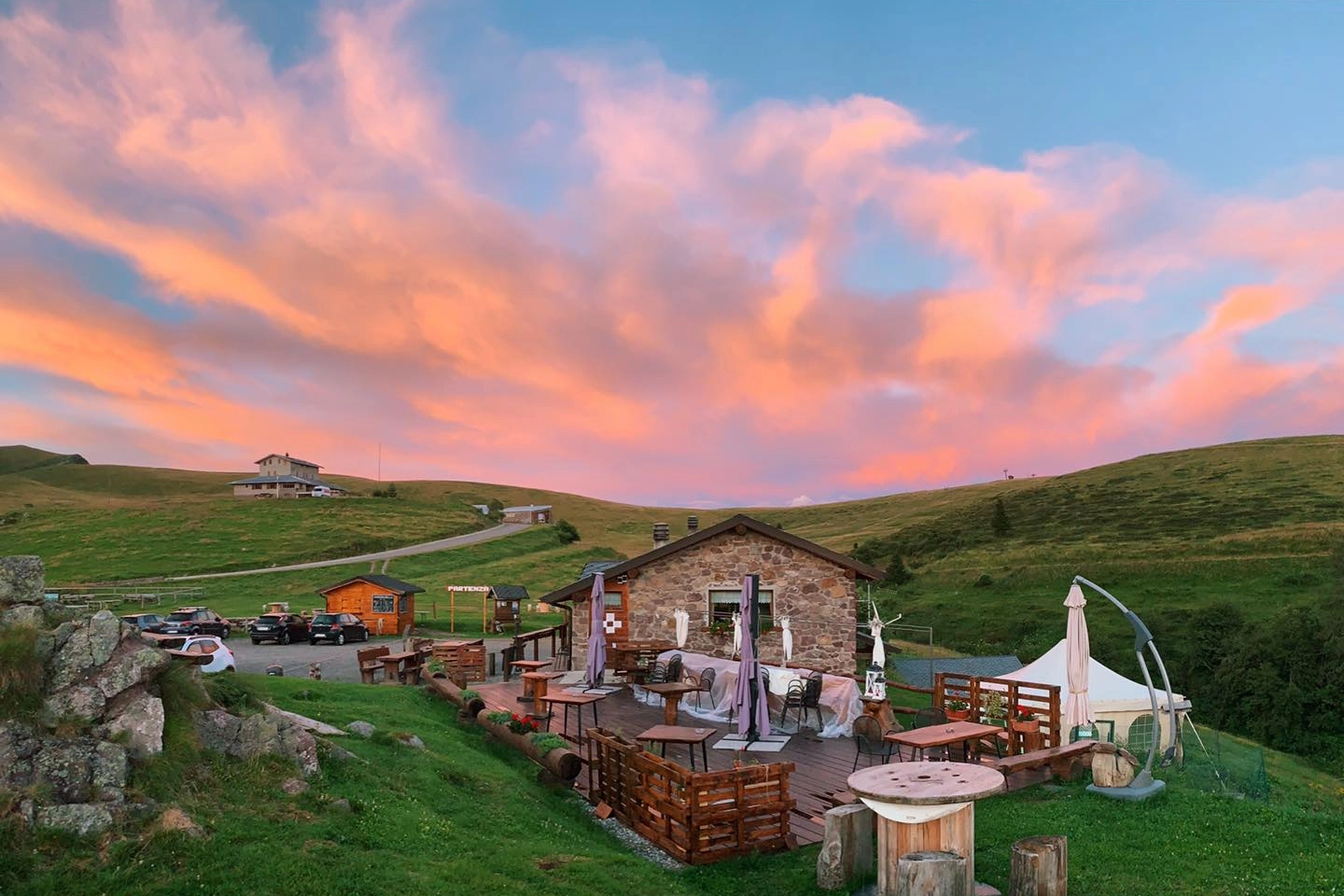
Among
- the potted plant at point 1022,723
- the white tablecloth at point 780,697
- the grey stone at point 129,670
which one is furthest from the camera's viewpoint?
the white tablecloth at point 780,697

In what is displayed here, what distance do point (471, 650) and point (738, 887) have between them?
1462cm

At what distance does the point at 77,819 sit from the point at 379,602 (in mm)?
33535

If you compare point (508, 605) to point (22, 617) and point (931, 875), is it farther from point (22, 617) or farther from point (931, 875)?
point (931, 875)

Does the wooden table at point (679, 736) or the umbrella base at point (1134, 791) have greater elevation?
the wooden table at point (679, 736)

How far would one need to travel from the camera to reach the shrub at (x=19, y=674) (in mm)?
7062

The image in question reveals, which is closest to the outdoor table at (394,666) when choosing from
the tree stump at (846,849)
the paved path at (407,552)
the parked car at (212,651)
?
the parked car at (212,651)

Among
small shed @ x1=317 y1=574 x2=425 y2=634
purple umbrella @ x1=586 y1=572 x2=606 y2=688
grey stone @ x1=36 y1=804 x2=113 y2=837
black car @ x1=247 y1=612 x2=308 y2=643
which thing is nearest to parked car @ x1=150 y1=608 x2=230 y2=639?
black car @ x1=247 y1=612 x2=308 y2=643

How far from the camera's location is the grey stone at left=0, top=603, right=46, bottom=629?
7.45 metres

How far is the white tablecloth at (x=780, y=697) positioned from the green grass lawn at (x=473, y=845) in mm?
4391

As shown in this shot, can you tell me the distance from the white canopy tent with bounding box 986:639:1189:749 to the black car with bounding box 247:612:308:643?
Answer: 27588mm

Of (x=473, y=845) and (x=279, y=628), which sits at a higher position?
(x=473, y=845)

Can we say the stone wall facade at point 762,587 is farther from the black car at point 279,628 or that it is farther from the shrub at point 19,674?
the black car at point 279,628

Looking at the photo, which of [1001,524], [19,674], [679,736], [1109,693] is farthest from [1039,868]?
[1001,524]

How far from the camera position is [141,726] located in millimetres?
7449
